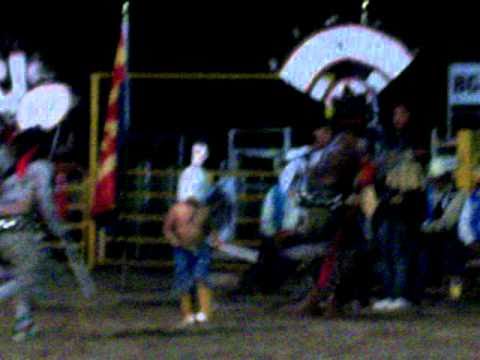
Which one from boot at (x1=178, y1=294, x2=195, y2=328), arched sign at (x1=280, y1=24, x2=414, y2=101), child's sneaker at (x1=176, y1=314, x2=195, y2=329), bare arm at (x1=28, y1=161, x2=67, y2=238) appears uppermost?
arched sign at (x1=280, y1=24, x2=414, y2=101)

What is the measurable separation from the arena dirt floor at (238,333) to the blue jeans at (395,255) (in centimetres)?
35

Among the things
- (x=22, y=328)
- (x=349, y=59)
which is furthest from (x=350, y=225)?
(x=22, y=328)

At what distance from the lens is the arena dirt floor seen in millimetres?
10344

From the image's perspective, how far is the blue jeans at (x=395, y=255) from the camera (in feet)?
42.4

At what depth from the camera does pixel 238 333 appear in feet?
37.2

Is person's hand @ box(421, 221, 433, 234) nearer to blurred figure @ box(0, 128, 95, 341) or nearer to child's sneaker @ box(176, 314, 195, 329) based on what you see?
child's sneaker @ box(176, 314, 195, 329)

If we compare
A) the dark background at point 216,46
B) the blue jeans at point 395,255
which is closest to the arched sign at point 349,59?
the blue jeans at point 395,255

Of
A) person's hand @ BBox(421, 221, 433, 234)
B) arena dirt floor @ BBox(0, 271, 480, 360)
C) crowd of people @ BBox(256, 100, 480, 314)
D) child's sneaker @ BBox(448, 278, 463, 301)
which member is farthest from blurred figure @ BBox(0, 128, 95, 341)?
child's sneaker @ BBox(448, 278, 463, 301)

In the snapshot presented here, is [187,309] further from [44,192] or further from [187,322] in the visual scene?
[44,192]

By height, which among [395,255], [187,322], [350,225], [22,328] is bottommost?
[187,322]

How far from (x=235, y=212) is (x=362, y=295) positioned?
4.12 metres

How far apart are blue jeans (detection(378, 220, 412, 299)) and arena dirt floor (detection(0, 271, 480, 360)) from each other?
35cm

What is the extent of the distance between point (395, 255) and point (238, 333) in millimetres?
2211

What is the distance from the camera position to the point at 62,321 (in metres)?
12.2
